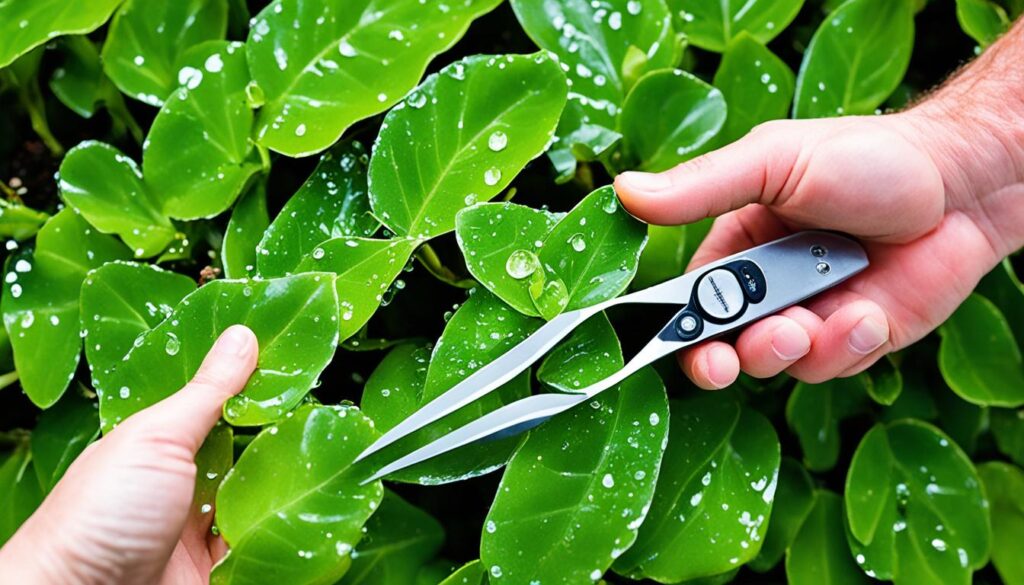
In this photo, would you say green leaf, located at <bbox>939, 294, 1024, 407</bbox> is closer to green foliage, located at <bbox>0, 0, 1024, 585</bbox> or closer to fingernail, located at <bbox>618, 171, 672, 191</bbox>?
green foliage, located at <bbox>0, 0, 1024, 585</bbox>

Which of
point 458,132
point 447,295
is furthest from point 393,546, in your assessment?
point 458,132

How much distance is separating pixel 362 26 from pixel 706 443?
490 millimetres

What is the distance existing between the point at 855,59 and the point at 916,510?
46cm

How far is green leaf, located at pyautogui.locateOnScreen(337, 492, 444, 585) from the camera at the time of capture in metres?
0.73

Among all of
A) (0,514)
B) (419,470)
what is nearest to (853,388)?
(419,470)

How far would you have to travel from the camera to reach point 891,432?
0.88 metres

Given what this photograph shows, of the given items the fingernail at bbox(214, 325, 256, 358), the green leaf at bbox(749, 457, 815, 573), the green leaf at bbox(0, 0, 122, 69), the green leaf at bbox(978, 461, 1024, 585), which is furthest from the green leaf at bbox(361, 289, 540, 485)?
the green leaf at bbox(978, 461, 1024, 585)

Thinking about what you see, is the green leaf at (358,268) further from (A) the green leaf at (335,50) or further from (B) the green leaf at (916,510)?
(B) the green leaf at (916,510)

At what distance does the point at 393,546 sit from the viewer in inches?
29.2

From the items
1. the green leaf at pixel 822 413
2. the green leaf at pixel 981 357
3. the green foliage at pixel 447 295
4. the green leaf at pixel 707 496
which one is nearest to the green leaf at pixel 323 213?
the green foliage at pixel 447 295

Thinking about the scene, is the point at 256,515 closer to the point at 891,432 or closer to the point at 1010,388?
the point at 891,432

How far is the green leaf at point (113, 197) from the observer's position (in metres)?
→ 0.78

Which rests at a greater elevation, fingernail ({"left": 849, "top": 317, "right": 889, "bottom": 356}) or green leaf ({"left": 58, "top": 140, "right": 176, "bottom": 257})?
green leaf ({"left": 58, "top": 140, "right": 176, "bottom": 257})

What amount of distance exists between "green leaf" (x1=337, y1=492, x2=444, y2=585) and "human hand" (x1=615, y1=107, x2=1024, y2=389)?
275 millimetres
